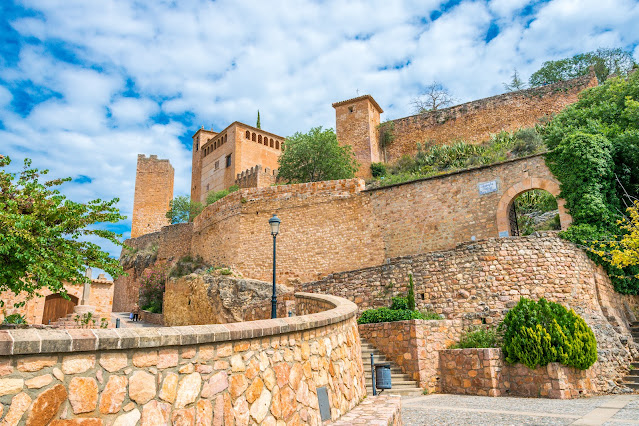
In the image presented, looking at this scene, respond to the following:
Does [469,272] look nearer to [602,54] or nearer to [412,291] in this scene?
[412,291]

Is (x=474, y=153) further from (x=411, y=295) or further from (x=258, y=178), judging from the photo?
(x=258, y=178)

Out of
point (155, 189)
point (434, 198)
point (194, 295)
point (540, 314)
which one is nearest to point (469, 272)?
point (540, 314)

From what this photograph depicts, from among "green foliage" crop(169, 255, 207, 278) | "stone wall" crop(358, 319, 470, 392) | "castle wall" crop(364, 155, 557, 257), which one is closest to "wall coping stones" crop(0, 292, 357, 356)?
"stone wall" crop(358, 319, 470, 392)

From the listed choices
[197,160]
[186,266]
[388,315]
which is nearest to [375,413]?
[388,315]

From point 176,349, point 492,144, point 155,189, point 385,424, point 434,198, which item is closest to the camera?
point 176,349

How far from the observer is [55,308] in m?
19.9

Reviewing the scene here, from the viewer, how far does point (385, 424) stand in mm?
4746

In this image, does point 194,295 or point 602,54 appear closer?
point 194,295

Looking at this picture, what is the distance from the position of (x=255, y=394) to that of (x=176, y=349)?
91 cm

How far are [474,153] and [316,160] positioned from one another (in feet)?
30.0

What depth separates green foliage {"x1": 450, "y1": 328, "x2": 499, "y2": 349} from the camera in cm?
1119

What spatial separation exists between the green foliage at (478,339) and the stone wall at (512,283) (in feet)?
1.17

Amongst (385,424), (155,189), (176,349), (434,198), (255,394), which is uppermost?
(155,189)

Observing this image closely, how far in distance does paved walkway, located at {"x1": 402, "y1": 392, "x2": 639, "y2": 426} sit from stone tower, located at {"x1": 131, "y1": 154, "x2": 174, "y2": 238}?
41.8 m
